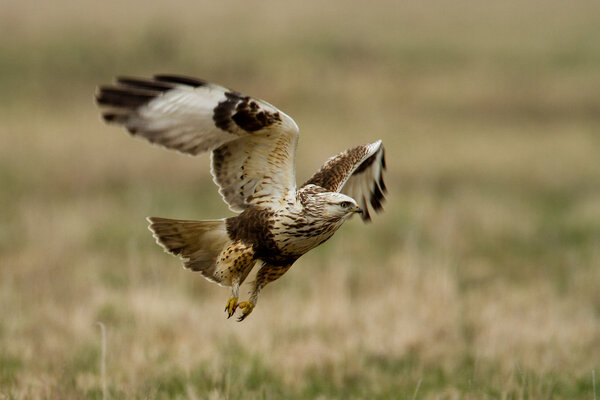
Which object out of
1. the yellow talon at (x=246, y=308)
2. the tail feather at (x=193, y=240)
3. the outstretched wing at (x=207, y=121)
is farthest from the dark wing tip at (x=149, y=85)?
the yellow talon at (x=246, y=308)

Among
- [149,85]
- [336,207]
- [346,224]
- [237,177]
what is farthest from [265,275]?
[346,224]

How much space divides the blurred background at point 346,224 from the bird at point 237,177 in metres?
0.94

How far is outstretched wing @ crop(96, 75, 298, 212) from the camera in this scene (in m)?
4.49

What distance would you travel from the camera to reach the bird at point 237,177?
14.4 ft

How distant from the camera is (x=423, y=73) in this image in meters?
21.2

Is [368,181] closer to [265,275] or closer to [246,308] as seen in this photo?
[265,275]

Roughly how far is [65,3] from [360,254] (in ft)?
57.1

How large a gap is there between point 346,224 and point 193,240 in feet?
22.5

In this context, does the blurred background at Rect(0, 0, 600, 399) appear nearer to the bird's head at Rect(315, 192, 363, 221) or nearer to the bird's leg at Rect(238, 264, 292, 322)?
the bird's leg at Rect(238, 264, 292, 322)

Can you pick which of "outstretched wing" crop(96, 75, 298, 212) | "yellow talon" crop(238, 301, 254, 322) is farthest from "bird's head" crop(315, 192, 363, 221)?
"yellow talon" crop(238, 301, 254, 322)

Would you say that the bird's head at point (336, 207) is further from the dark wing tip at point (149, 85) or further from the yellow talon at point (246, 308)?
the dark wing tip at point (149, 85)

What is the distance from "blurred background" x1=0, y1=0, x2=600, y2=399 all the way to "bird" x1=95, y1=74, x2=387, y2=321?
0.94 metres

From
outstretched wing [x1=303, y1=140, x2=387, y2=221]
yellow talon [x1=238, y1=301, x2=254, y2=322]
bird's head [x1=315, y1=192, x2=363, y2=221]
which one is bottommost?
yellow talon [x1=238, y1=301, x2=254, y2=322]

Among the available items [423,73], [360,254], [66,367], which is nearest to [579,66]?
[423,73]
